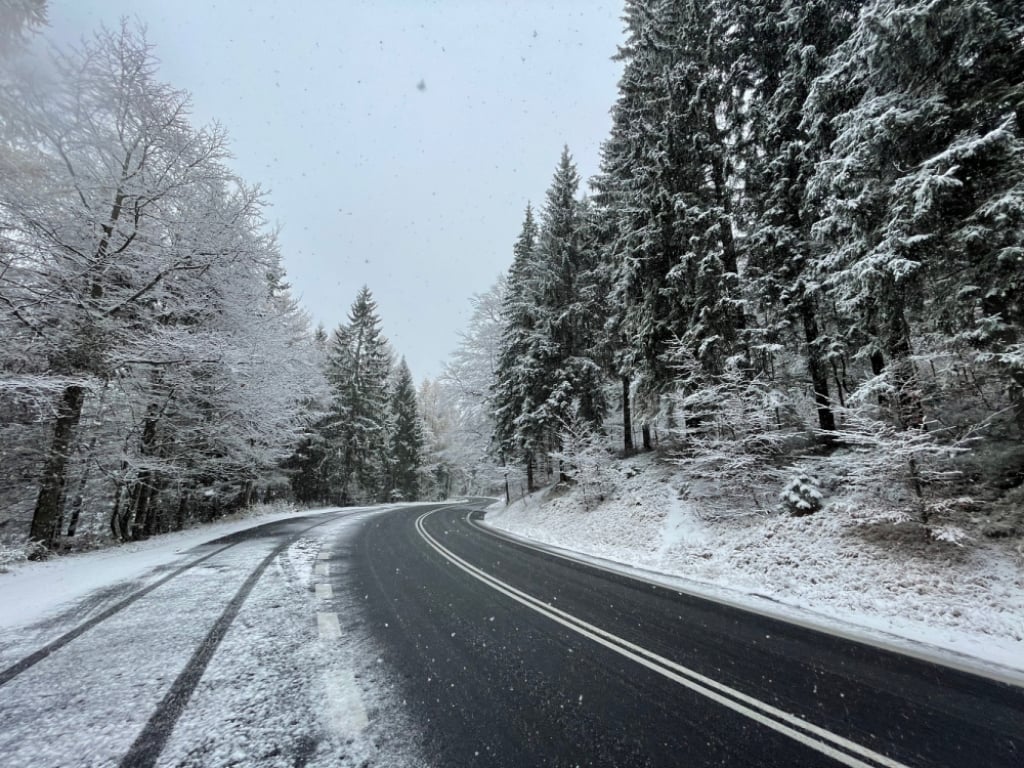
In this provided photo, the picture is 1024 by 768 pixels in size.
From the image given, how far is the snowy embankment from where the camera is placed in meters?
5.37

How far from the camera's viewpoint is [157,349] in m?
9.65

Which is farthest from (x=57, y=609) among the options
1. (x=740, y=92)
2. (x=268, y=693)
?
(x=740, y=92)

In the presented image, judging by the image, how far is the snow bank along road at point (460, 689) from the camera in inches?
111

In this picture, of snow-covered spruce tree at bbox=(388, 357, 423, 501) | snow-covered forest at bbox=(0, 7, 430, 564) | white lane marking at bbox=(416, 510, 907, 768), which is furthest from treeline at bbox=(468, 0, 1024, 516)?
snow-covered spruce tree at bbox=(388, 357, 423, 501)

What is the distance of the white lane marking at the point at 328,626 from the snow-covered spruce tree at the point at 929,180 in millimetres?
9842

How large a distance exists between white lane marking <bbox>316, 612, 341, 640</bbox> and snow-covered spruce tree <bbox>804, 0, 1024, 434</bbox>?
9.84m

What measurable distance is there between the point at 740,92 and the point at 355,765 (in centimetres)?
1911

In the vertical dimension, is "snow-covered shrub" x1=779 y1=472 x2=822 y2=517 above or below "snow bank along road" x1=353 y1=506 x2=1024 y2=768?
above

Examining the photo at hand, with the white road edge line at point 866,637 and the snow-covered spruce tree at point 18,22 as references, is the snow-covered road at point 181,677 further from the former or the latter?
the snow-covered spruce tree at point 18,22

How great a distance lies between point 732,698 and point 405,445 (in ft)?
128

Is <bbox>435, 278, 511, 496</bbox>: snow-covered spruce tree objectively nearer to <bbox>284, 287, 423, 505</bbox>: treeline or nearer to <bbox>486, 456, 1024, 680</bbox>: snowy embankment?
<bbox>284, 287, 423, 505</bbox>: treeline

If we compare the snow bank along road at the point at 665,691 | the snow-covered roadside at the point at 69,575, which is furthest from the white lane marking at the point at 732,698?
the snow-covered roadside at the point at 69,575

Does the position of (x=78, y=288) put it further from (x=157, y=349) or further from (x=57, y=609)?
(x=57, y=609)

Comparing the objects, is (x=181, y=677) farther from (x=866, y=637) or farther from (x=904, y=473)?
(x=904, y=473)
